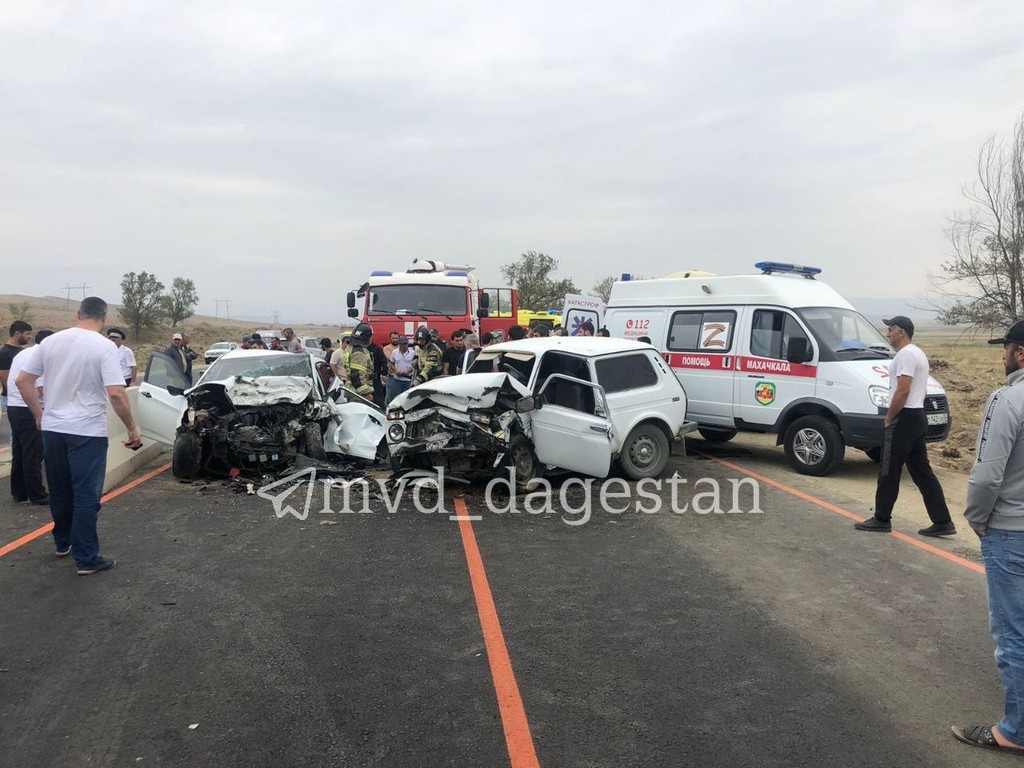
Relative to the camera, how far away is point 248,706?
345cm

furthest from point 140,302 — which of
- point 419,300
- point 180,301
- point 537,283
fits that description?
point 419,300

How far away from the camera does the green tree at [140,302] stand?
58.7 m

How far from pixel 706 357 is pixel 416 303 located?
646cm

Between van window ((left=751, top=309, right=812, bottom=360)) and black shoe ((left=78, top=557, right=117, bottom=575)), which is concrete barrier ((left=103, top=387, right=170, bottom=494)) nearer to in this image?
black shoe ((left=78, top=557, right=117, bottom=575))

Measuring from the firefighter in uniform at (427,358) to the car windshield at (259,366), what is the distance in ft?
7.17

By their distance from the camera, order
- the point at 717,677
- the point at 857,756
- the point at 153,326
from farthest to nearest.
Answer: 1. the point at 153,326
2. the point at 717,677
3. the point at 857,756

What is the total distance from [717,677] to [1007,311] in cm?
2151

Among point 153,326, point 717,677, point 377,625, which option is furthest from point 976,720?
point 153,326

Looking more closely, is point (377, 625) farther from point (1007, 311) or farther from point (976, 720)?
point (1007, 311)

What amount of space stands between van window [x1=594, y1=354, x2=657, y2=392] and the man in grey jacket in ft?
17.6

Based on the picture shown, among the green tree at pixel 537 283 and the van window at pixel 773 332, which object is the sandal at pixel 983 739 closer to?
the van window at pixel 773 332

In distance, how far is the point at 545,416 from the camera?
8.09 meters

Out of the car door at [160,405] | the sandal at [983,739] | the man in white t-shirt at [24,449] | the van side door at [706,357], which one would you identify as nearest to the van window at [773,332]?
the van side door at [706,357]

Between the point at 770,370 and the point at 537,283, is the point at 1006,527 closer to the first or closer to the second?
the point at 770,370
